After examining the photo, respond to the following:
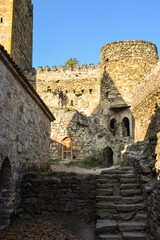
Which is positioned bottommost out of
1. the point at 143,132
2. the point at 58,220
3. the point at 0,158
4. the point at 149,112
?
the point at 58,220

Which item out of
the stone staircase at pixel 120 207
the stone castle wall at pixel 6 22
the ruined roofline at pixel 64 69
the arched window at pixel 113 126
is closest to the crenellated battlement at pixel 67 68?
the ruined roofline at pixel 64 69

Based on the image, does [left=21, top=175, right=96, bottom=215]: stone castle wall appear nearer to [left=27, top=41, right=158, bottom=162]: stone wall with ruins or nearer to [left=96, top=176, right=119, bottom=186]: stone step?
[left=96, top=176, right=119, bottom=186]: stone step

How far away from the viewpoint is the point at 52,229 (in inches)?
233

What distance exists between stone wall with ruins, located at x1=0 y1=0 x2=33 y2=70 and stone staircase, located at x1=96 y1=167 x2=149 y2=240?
11108mm

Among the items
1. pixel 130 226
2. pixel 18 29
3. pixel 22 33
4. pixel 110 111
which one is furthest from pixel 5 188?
pixel 22 33

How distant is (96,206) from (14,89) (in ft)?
13.6

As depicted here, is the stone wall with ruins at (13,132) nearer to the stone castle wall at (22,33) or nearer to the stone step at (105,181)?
the stone step at (105,181)

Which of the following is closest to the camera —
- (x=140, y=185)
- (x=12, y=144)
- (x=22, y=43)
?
(x=12, y=144)

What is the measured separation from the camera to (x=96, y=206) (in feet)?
21.5

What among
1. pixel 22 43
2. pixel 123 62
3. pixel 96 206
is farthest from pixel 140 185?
pixel 22 43

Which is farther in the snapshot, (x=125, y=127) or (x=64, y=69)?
(x=64, y=69)

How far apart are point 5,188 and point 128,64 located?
15.2 m

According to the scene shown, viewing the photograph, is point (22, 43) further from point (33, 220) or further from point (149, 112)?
point (33, 220)

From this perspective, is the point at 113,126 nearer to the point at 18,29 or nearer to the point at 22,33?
the point at 22,33
